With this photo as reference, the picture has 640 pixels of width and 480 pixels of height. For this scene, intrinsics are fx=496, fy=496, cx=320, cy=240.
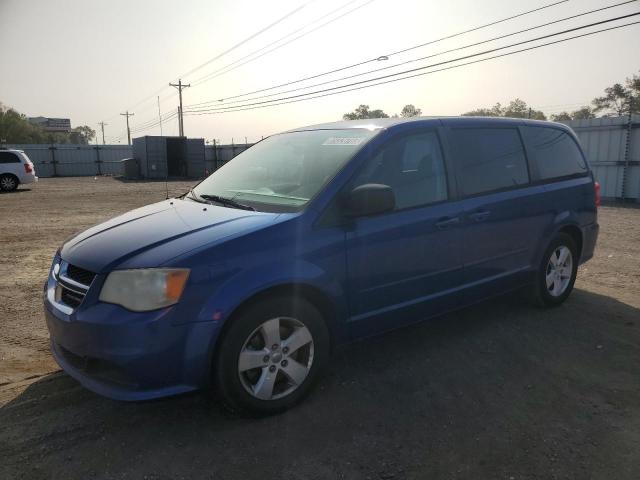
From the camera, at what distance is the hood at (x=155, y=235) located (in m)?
2.74

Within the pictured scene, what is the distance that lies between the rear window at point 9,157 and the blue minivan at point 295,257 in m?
20.9

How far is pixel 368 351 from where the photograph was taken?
12.9ft

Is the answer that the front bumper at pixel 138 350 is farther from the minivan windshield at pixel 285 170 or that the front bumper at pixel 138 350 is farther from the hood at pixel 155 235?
the minivan windshield at pixel 285 170

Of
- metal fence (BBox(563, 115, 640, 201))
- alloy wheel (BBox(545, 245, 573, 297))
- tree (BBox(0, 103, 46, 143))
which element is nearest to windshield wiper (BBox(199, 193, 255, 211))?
alloy wheel (BBox(545, 245, 573, 297))

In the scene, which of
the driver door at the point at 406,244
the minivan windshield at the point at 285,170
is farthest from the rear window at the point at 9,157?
the driver door at the point at 406,244

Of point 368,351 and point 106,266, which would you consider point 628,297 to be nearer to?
point 368,351

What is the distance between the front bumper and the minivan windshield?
100cm

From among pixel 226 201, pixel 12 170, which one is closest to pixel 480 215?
pixel 226 201

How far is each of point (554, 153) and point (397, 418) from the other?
3215mm

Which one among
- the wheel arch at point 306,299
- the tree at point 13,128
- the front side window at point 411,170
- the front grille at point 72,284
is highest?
the tree at point 13,128

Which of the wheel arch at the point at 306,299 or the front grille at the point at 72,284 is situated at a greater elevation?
the front grille at the point at 72,284

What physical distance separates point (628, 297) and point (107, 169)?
41.5 meters

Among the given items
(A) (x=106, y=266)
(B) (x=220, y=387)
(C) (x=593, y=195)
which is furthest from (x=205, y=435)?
(C) (x=593, y=195)

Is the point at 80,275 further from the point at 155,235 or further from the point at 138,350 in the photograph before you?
the point at 138,350
